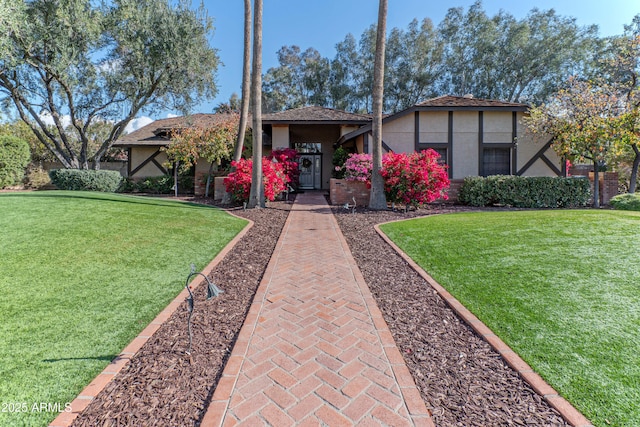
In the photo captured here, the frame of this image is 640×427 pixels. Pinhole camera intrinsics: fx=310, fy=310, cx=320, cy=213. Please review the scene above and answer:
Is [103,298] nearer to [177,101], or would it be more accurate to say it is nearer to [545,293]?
[545,293]

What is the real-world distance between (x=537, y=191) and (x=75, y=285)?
44.1 feet

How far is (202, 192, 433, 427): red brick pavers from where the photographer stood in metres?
2.04

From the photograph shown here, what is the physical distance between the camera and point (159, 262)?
499cm

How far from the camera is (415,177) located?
34.0 feet

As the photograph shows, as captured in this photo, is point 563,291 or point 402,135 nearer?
point 563,291

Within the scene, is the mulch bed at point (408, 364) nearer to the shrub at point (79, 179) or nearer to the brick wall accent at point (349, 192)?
the brick wall accent at point (349, 192)

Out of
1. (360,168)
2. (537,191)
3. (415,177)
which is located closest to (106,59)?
(360,168)

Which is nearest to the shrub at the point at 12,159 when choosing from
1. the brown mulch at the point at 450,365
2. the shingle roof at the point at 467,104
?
the shingle roof at the point at 467,104

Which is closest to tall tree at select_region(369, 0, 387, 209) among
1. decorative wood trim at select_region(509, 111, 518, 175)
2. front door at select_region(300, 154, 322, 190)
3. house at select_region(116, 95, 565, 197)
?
house at select_region(116, 95, 565, 197)

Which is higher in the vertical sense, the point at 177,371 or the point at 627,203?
the point at 627,203

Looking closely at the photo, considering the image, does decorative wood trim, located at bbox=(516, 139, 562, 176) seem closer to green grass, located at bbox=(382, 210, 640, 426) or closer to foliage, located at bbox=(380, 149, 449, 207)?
foliage, located at bbox=(380, 149, 449, 207)

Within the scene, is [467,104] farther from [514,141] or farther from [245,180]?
[245,180]

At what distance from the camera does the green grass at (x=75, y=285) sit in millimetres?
2344

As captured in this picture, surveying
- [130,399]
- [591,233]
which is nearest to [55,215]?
[130,399]
